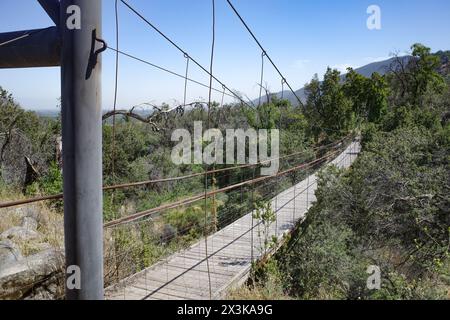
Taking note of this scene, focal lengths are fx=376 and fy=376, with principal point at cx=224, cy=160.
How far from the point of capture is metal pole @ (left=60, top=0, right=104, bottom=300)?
4.16ft

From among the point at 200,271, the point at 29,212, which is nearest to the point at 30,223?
the point at 29,212

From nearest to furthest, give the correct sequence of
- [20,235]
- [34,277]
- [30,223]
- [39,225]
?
[34,277] → [20,235] → [30,223] → [39,225]

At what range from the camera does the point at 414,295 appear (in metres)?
3.42

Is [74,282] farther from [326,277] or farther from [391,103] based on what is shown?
[391,103]

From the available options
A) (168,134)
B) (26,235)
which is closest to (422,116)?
(168,134)

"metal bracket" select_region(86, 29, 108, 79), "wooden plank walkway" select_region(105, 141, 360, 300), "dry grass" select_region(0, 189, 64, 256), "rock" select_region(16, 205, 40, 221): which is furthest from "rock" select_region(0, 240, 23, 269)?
"metal bracket" select_region(86, 29, 108, 79)

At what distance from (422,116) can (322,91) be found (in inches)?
226

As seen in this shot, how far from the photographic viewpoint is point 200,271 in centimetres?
362

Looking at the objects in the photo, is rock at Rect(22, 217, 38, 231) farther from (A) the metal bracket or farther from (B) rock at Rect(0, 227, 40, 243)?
(A) the metal bracket

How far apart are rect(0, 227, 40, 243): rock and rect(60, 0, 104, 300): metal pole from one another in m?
2.22

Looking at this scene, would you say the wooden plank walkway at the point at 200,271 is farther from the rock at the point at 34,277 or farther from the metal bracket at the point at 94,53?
the metal bracket at the point at 94,53

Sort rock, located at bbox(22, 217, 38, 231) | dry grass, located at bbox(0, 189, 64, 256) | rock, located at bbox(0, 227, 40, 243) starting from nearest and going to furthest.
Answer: dry grass, located at bbox(0, 189, 64, 256), rock, located at bbox(0, 227, 40, 243), rock, located at bbox(22, 217, 38, 231)

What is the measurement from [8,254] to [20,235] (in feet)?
2.38

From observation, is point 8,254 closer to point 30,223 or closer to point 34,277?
point 34,277
